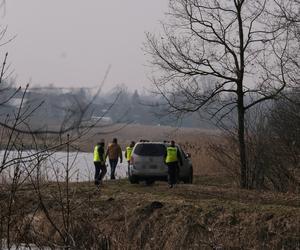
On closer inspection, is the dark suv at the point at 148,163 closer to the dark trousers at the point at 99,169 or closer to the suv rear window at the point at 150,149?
the suv rear window at the point at 150,149

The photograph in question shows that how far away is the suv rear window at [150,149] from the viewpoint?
2323 centimetres

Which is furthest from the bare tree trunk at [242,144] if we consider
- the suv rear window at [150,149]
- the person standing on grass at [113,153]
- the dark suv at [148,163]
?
the person standing on grass at [113,153]

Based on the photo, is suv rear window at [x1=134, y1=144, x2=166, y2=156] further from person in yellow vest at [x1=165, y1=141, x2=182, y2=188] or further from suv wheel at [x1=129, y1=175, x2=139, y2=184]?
person in yellow vest at [x1=165, y1=141, x2=182, y2=188]

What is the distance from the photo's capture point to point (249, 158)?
23906 millimetres

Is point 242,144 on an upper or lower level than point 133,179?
upper

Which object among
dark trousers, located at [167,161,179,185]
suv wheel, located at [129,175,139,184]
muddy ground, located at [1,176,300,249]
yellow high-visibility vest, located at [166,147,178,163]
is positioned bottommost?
muddy ground, located at [1,176,300,249]

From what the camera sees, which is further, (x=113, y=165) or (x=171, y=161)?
(x=113, y=165)

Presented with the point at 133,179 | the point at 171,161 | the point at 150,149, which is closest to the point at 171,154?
the point at 171,161

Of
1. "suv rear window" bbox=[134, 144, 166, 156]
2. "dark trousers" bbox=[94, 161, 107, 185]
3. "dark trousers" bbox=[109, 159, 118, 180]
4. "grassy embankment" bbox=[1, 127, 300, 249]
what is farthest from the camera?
"dark trousers" bbox=[109, 159, 118, 180]

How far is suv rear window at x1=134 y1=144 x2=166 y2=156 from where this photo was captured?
76.2 ft

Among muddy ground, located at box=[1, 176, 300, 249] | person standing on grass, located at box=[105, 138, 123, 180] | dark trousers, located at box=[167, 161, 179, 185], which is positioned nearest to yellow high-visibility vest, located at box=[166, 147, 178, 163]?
dark trousers, located at box=[167, 161, 179, 185]

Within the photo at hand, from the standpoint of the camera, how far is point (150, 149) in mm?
23344

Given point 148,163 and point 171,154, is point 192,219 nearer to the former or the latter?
point 171,154

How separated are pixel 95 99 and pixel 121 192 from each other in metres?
14.6
